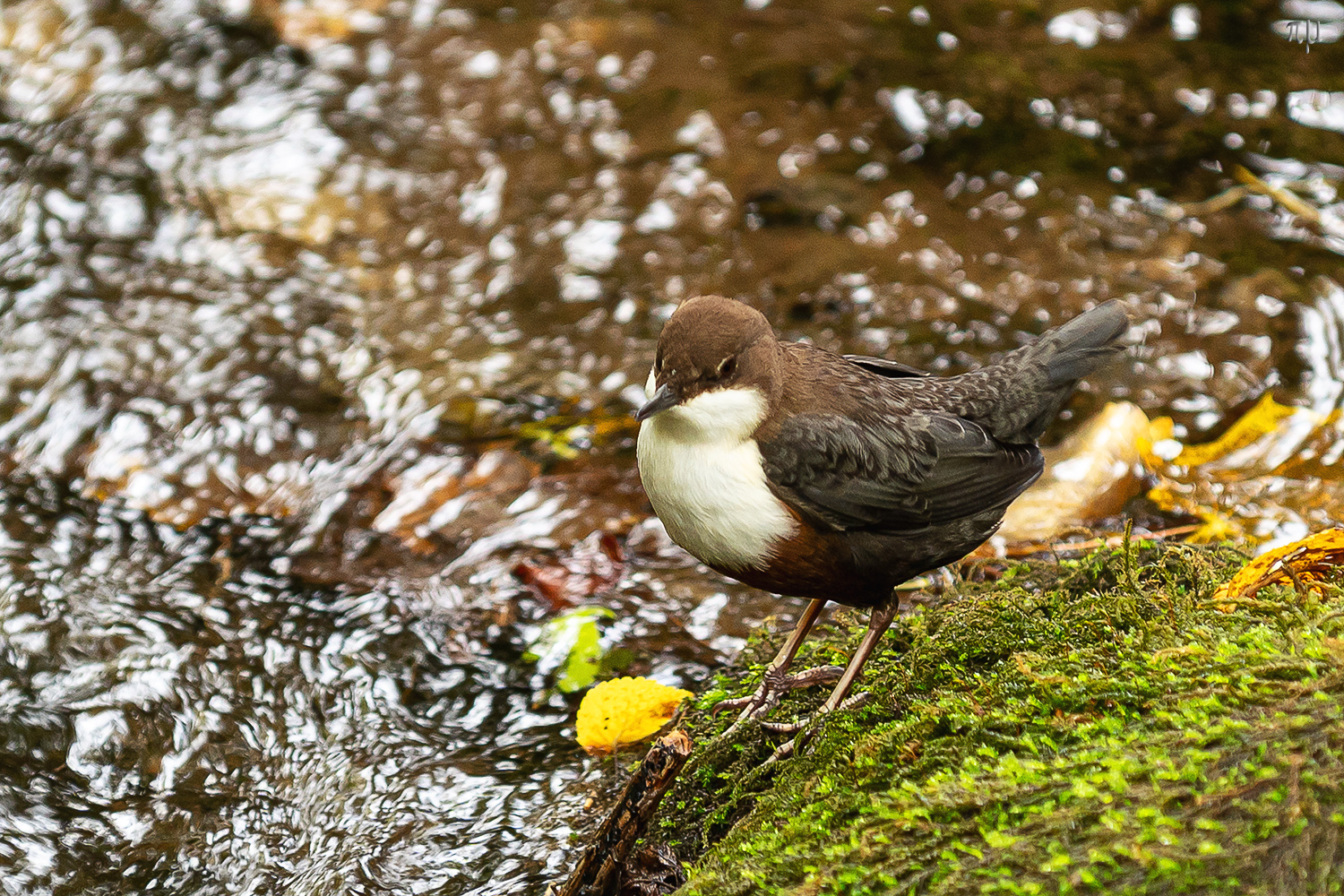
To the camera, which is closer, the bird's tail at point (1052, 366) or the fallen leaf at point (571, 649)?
the bird's tail at point (1052, 366)

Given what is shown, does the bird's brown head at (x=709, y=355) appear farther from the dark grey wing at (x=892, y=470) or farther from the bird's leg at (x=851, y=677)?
the bird's leg at (x=851, y=677)

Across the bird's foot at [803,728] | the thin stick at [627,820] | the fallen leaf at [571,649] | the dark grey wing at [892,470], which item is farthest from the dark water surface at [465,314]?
the dark grey wing at [892,470]

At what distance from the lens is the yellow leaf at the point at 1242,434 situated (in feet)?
14.4

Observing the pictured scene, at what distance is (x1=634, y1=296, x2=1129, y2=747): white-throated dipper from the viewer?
2.62 metres

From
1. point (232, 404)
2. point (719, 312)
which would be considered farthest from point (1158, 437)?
point (232, 404)

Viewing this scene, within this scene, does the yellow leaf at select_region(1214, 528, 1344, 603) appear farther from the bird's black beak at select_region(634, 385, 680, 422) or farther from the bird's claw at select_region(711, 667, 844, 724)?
the bird's black beak at select_region(634, 385, 680, 422)

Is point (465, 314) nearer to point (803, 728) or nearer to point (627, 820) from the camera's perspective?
point (803, 728)

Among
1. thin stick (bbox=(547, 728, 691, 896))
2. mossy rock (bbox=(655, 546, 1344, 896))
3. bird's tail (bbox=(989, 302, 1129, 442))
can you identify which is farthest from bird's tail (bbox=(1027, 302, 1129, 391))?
thin stick (bbox=(547, 728, 691, 896))

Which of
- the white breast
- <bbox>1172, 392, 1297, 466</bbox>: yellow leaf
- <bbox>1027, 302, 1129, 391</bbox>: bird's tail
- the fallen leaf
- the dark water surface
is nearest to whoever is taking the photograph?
the white breast

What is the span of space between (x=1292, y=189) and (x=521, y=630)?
452cm

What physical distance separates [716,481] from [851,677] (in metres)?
0.58

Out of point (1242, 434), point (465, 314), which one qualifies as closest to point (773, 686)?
point (1242, 434)

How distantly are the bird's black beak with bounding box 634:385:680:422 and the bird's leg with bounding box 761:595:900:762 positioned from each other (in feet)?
2.42

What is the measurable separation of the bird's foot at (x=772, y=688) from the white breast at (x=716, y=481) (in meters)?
0.34
